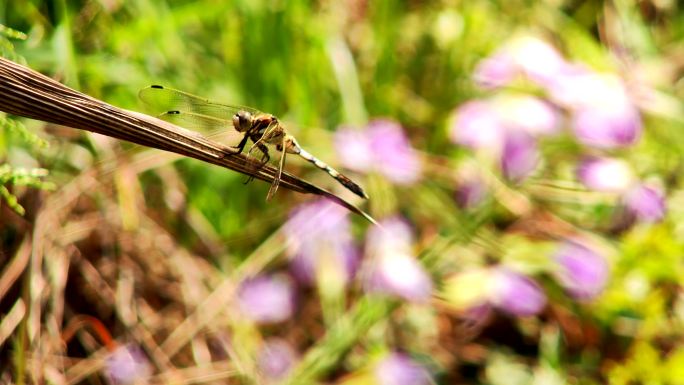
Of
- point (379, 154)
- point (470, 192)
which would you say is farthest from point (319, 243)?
point (470, 192)

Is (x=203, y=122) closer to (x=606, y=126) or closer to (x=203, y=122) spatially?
(x=203, y=122)

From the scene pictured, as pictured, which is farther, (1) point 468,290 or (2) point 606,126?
(2) point 606,126

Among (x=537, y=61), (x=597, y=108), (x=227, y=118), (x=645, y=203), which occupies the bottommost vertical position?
(x=645, y=203)

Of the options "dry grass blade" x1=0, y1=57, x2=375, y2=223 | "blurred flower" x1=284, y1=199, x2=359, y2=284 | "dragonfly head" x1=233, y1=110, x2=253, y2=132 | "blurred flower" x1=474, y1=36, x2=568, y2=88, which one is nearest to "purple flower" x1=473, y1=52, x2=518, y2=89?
"blurred flower" x1=474, y1=36, x2=568, y2=88

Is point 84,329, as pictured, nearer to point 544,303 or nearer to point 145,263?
point 145,263

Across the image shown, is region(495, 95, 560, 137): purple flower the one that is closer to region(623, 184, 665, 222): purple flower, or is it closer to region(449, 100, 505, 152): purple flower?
region(449, 100, 505, 152): purple flower

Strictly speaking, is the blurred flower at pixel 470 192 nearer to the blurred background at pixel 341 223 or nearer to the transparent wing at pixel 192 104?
the blurred background at pixel 341 223

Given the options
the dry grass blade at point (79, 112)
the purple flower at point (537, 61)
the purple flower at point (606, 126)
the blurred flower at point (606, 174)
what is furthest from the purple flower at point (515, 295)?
the dry grass blade at point (79, 112)
